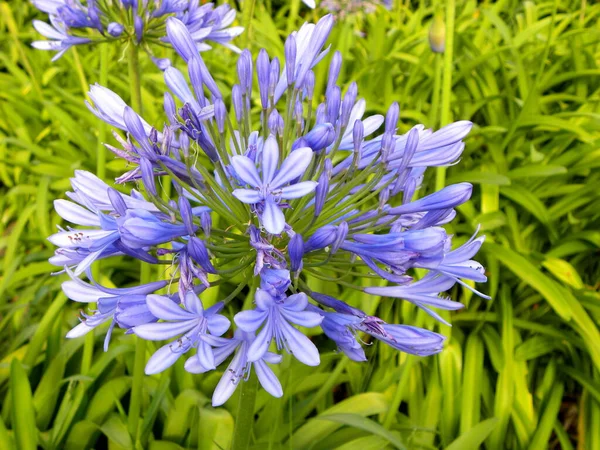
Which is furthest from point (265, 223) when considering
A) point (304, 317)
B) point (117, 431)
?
point (117, 431)

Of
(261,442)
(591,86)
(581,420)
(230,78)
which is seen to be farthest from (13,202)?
(591,86)

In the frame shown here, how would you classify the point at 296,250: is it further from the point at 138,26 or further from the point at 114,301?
the point at 138,26

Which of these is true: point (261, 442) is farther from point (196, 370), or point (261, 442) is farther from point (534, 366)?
point (534, 366)

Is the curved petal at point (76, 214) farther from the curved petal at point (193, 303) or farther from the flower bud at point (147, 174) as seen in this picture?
the curved petal at point (193, 303)

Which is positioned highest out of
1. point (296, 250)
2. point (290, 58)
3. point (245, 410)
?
point (290, 58)

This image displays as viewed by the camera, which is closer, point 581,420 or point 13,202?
point 581,420

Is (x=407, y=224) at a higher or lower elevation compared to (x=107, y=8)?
lower

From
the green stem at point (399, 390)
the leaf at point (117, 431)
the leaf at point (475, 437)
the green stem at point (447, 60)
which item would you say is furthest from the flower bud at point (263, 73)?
the leaf at point (475, 437)
